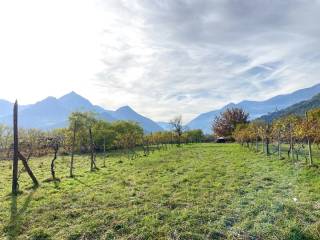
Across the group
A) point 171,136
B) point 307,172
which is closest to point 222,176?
point 307,172

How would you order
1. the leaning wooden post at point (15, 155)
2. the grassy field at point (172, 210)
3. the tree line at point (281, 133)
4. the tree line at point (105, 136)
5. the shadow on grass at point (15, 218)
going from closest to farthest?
1. the grassy field at point (172, 210)
2. the shadow on grass at point (15, 218)
3. the leaning wooden post at point (15, 155)
4. the tree line at point (281, 133)
5. the tree line at point (105, 136)

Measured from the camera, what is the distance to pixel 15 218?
14109 millimetres

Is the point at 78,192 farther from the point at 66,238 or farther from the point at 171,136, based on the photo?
the point at 171,136

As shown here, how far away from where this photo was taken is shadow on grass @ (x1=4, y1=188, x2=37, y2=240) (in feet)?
39.9

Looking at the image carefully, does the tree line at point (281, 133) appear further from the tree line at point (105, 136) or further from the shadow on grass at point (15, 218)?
the shadow on grass at point (15, 218)

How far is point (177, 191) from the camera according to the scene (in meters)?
18.6

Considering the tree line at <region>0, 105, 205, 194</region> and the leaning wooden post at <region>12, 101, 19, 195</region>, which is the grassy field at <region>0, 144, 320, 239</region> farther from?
the tree line at <region>0, 105, 205, 194</region>

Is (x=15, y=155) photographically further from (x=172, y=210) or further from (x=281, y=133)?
(x=281, y=133)

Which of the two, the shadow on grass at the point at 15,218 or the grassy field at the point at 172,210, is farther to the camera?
the shadow on grass at the point at 15,218

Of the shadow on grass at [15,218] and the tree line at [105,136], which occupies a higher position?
the tree line at [105,136]

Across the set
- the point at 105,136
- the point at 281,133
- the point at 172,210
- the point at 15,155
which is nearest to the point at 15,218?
the point at 172,210

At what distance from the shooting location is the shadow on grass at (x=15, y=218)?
12.2 m

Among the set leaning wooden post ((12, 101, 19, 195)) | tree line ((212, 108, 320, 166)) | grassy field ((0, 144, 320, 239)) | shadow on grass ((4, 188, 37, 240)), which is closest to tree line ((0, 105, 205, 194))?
tree line ((212, 108, 320, 166))

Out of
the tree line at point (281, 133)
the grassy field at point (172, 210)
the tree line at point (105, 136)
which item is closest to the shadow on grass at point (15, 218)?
the grassy field at point (172, 210)
